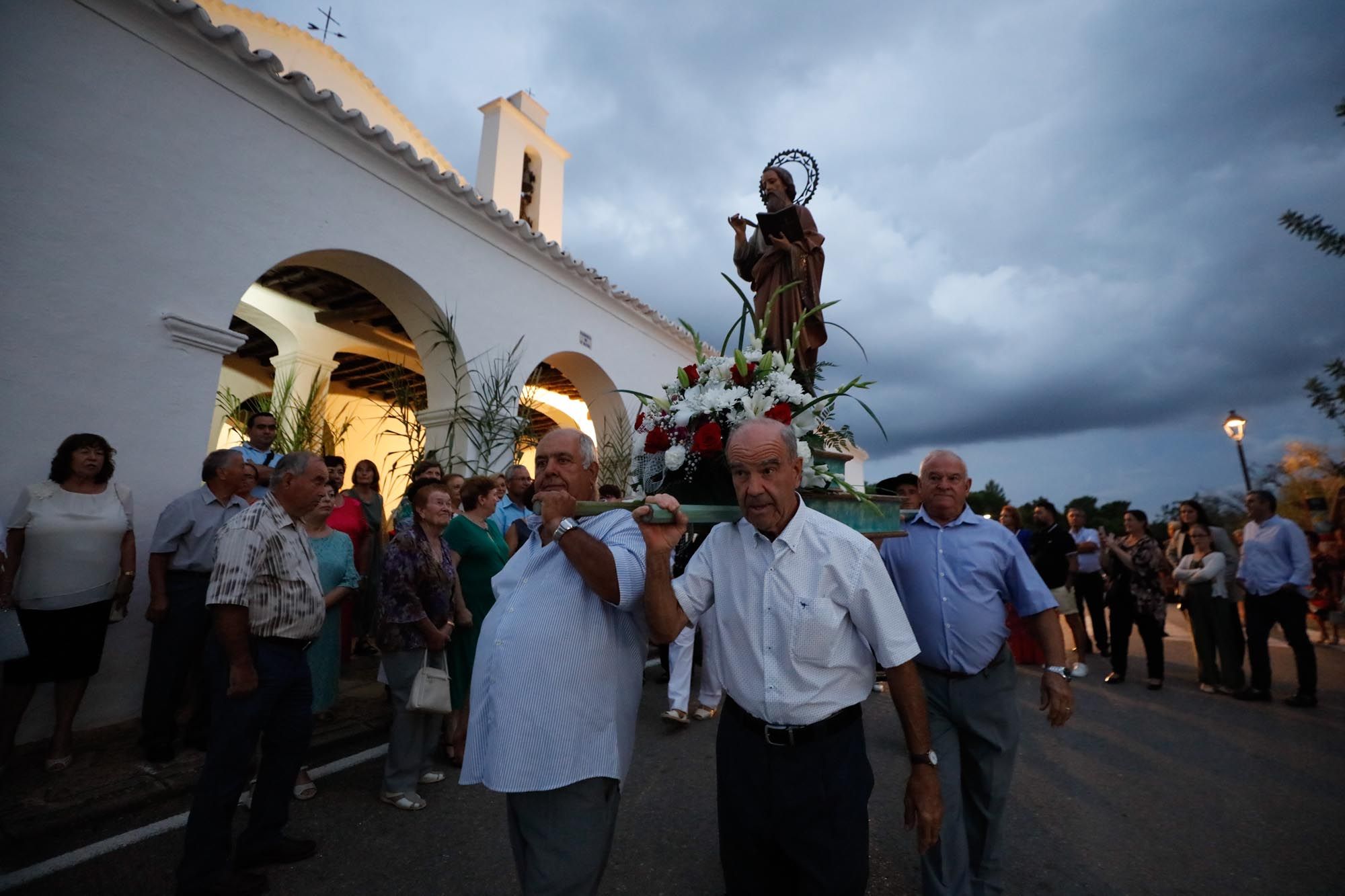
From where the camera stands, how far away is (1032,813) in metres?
3.53

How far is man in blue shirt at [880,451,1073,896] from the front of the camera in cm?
254

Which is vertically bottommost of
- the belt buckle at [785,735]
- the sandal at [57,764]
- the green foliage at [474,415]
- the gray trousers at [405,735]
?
the sandal at [57,764]

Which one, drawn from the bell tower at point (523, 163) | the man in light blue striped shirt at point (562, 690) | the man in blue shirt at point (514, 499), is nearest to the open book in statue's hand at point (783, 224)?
the man in light blue striped shirt at point (562, 690)

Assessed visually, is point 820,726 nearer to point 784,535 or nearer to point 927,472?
point 784,535

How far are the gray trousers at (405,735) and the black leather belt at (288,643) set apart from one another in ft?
2.36

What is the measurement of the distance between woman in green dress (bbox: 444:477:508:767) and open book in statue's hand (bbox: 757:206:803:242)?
8.15ft

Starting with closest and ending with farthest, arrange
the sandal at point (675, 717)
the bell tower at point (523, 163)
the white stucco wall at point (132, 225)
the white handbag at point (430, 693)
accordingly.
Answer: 1. the white handbag at point (430, 693)
2. the white stucco wall at point (132, 225)
3. the sandal at point (675, 717)
4. the bell tower at point (523, 163)

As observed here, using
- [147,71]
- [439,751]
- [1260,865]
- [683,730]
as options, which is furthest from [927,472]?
[147,71]

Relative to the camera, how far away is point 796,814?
1.80 meters

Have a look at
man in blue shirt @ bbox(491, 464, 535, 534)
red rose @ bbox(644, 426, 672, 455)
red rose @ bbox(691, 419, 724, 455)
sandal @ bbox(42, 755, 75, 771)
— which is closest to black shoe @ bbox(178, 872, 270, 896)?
sandal @ bbox(42, 755, 75, 771)

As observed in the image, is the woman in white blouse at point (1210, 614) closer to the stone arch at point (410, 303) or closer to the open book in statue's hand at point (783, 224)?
the open book in statue's hand at point (783, 224)

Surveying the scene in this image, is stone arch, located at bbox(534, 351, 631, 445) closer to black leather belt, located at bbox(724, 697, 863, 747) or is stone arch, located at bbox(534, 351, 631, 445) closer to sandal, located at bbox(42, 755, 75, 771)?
sandal, located at bbox(42, 755, 75, 771)

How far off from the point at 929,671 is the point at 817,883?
1.20 m

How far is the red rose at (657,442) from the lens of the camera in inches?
83.1
